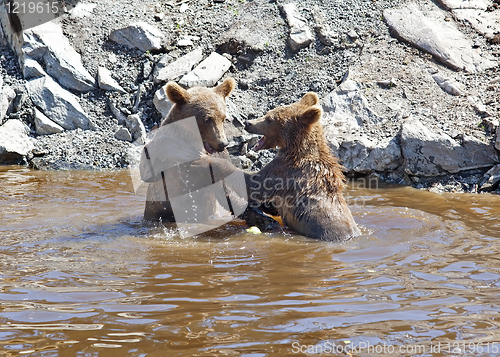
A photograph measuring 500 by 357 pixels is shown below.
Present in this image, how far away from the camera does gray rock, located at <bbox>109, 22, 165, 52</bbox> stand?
1180cm

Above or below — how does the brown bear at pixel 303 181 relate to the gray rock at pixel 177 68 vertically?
below

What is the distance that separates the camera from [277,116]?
6.55 m

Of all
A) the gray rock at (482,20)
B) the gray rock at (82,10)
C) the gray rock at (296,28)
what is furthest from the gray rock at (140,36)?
the gray rock at (482,20)

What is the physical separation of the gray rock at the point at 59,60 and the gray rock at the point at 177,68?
155cm

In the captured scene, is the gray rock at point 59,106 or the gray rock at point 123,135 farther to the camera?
the gray rock at point 59,106

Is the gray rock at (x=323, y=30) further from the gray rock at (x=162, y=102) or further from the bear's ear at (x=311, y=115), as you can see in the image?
the bear's ear at (x=311, y=115)

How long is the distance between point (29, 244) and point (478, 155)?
→ 703cm

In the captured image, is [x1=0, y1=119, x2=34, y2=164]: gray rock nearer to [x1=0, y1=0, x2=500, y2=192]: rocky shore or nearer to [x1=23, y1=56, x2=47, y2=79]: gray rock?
[x1=0, y1=0, x2=500, y2=192]: rocky shore

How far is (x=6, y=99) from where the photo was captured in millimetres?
10703

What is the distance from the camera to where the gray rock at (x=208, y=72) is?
10562mm

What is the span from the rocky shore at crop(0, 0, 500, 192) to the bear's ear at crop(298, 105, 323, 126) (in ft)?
10.6

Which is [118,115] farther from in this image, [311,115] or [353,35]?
[311,115]

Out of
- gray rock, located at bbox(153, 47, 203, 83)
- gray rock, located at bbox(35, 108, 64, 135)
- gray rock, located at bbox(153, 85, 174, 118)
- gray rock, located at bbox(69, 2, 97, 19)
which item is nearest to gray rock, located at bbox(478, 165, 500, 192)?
gray rock, located at bbox(153, 85, 174, 118)

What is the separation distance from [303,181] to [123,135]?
5.66m
